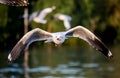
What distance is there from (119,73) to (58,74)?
2487mm

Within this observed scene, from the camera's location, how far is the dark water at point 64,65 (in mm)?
25297

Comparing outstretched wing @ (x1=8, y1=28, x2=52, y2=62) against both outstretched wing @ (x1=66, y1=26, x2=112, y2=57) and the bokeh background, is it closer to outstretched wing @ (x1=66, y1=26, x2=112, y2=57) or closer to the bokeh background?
outstretched wing @ (x1=66, y1=26, x2=112, y2=57)

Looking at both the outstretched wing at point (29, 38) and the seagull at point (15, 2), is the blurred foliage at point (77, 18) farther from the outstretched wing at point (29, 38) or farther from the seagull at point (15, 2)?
the seagull at point (15, 2)

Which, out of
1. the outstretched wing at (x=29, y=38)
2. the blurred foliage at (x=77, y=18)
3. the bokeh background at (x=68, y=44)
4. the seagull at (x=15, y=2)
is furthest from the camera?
the blurred foliage at (x=77, y=18)

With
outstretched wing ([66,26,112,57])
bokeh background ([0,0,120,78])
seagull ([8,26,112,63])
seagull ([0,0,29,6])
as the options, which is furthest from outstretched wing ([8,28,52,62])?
bokeh background ([0,0,120,78])

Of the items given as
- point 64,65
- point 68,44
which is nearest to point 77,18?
point 68,44

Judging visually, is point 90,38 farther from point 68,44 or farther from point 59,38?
point 68,44

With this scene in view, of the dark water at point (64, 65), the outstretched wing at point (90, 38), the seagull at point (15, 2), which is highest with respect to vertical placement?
the dark water at point (64, 65)

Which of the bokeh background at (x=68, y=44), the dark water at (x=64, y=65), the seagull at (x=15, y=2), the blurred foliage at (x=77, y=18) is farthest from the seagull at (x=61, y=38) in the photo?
the blurred foliage at (x=77, y=18)

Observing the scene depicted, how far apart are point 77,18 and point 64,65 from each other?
37.7 ft

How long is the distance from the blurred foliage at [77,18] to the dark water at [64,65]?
176 centimetres

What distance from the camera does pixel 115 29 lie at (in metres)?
40.7

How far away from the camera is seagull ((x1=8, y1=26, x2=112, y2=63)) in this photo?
416 inches

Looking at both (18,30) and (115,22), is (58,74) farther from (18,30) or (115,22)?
(115,22)
